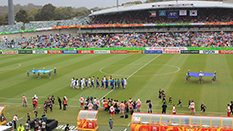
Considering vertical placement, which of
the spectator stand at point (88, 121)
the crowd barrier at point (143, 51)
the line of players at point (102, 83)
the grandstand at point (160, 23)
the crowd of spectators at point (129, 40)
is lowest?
the spectator stand at point (88, 121)

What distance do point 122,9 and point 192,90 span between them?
6232cm

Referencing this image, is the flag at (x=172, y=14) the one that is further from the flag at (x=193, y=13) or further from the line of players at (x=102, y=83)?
the line of players at (x=102, y=83)

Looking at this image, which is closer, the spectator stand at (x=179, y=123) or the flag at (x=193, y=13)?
the spectator stand at (x=179, y=123)

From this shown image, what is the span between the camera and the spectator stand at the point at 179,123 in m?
18.7

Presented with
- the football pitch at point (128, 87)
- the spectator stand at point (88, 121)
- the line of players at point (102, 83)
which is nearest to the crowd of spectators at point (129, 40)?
Answer: the football pitch at point (128, 87)

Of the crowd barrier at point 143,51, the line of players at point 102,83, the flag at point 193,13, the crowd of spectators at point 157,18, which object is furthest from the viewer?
the flag at point 193,13

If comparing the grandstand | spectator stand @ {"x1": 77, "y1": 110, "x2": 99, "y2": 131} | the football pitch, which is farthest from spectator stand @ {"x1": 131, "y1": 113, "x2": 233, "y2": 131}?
the grandstand

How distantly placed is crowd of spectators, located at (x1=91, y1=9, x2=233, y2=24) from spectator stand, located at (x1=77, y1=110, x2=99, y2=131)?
2643 inches

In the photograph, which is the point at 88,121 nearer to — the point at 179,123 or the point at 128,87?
the point at 179,123

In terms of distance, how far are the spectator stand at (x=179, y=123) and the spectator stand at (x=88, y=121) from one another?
325 centimetres

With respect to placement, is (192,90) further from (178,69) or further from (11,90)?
(11,90)

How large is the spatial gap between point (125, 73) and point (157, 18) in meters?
50.1

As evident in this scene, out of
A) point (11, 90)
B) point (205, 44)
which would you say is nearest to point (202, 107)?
point (11, 90)

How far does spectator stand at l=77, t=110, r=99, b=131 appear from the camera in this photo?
2175 cm
